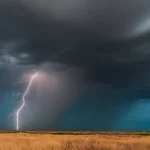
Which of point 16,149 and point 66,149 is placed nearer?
point 16,149

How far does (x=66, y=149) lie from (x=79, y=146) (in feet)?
5.90

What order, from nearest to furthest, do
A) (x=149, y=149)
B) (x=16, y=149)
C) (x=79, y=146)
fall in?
(x=16, y=149) → (x=149, y=149) → (x=79, y=146)

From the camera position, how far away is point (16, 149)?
23.6 metres

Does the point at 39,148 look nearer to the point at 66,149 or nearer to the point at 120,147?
the point at 66,149

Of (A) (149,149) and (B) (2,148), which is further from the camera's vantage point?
(A) (149,149)

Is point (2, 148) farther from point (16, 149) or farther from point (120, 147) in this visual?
point (120, 147)

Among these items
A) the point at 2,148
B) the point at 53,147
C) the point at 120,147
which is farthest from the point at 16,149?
the point at 120,147

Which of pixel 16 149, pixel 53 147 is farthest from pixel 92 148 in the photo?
pixel 16 149

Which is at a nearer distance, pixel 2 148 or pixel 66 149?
pixel 2 148

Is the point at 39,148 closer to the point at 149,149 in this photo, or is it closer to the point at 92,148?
the point at 92,148

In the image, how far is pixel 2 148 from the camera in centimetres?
2397

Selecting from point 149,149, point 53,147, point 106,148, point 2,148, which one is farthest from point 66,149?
point 149,149

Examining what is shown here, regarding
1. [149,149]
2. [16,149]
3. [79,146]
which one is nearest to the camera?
[16,149]

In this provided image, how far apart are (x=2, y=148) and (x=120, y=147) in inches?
416
